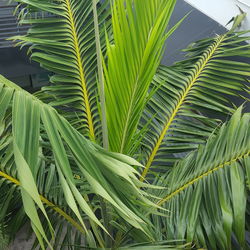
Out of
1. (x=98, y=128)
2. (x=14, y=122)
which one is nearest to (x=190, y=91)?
(x=98, y=128)

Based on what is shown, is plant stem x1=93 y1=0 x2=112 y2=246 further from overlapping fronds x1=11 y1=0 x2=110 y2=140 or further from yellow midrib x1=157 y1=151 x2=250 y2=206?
overlapping fronds x1=11 y1=0 x2=110 y2=140

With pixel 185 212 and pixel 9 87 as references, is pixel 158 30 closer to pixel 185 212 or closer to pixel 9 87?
pixel 9 87

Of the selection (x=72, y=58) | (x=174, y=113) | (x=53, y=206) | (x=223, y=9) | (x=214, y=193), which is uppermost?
(x=223, y=9)

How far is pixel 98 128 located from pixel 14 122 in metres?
0.74

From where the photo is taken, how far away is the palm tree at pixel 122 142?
20.9 inches

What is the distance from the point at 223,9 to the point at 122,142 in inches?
40.7

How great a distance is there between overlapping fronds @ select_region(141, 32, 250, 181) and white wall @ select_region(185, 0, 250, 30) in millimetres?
210

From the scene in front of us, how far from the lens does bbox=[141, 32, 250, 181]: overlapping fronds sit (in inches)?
47.1

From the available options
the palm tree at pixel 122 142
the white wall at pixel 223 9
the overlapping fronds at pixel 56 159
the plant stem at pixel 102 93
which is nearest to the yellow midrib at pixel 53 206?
the palm tree at pixel 122 142

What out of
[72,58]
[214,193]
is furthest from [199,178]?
[72,58]

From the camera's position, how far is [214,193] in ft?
2.86

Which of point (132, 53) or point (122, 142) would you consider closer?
point (132, 53)

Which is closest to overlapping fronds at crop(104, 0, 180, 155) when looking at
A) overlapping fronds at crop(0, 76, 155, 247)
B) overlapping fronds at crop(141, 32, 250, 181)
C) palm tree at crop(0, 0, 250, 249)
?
palm tree at crop(0, 0, 250, 249)

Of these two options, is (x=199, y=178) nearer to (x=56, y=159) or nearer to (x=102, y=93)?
(x=102, y=93)
